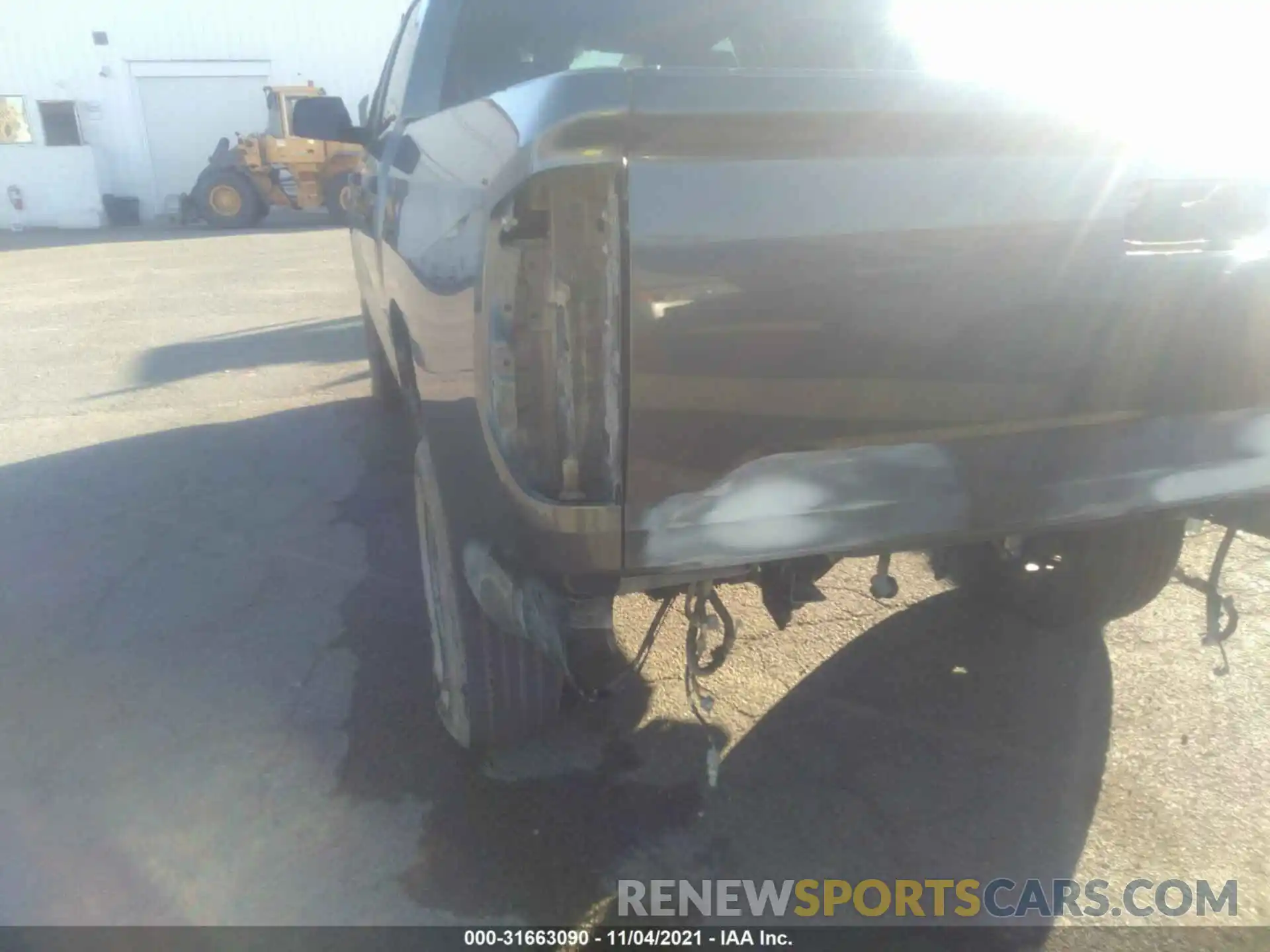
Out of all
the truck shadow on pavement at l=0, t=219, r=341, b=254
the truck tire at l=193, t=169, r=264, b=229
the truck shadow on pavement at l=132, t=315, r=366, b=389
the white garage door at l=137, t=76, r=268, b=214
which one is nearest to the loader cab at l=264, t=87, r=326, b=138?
the truck tire at l=193, t=169, r=264, b=229

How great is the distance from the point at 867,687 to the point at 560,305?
1.86 meters

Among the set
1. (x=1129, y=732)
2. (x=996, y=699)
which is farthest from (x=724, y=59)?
(x=1129, y=732)

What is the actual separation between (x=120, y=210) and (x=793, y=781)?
25.0 m

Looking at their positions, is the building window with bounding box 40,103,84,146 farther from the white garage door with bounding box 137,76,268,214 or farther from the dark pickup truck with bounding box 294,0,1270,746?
the dark pickup truck with bounding box 294,0,1270,746

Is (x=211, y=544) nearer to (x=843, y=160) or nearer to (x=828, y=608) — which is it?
(x=828, y=608)

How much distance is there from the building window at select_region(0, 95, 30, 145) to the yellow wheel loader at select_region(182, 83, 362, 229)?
282 inches

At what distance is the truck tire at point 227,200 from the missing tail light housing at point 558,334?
65.6 feet

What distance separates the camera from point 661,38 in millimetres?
3197

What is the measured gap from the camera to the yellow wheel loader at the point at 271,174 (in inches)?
743

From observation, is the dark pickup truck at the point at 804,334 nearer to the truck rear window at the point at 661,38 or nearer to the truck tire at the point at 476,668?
the truck tire at the point at 476,668

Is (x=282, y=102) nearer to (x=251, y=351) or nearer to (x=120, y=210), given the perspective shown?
(x=120, y=210)

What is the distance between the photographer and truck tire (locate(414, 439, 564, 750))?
233 centimetres

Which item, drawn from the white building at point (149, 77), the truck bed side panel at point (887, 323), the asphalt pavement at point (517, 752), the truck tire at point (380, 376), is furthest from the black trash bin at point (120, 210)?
the truck bed side panel at point (887, 323)

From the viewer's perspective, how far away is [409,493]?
4.65m
